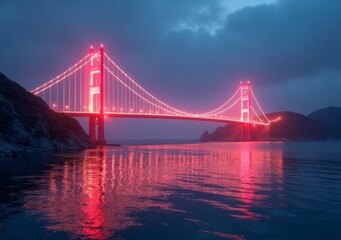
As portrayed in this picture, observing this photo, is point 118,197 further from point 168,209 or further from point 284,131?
point 284,131

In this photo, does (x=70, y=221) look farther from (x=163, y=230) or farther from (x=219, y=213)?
(x=219, y=213)

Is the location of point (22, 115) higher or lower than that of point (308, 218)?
higher

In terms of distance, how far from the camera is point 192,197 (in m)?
13.5

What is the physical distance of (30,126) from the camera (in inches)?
1831

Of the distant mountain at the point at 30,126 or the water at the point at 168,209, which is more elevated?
the distant mountain at the point at 30,126

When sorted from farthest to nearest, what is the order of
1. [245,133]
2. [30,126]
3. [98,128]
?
[245,133]
[98,128]
[30,126]

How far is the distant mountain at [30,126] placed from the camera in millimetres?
40531

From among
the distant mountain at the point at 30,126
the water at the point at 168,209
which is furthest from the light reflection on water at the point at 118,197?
the distant mountain at the point at 30,126

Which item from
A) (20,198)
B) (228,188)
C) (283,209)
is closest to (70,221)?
(20,198)

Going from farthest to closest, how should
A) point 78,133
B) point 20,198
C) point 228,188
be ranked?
1. point 78,133
2. point 228,188
3. point 20,198

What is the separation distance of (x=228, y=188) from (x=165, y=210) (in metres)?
5.23

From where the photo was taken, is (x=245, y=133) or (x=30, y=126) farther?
(x=245, y=133)

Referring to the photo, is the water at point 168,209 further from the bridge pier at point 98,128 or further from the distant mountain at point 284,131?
the distant mountain at point 284,131

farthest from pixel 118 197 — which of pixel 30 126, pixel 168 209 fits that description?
pixel 30 126
